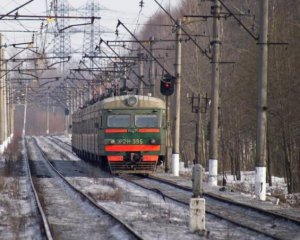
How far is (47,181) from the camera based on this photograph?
1078 inches

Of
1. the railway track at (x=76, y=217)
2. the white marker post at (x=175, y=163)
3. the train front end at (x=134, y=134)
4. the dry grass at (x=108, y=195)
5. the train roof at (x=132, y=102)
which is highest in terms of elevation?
the train roof at (x=132, y=102)

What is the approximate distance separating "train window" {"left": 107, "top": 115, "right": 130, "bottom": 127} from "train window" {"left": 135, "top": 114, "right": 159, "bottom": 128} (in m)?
0.36

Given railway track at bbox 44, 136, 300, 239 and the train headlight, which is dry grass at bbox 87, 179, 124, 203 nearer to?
railway track at bbox 44, 136, 300, 239

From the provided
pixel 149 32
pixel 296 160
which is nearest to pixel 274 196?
pixel 296 160

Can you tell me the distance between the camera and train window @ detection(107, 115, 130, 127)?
2819 cm

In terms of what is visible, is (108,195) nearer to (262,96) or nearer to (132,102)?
(262,96)

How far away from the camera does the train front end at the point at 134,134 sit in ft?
91.0

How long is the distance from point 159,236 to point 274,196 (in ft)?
37.8

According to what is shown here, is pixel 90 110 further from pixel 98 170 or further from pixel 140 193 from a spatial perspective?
pixel 140 193

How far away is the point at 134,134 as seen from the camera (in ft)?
91.9

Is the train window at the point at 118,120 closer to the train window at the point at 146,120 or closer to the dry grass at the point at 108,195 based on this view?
the train window at the point at 146,120

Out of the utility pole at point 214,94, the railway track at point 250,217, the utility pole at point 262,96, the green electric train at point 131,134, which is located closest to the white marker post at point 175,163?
the green electric train at point 131,134

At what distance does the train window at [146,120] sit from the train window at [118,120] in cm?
36

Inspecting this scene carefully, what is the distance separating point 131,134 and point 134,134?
0.36ft
